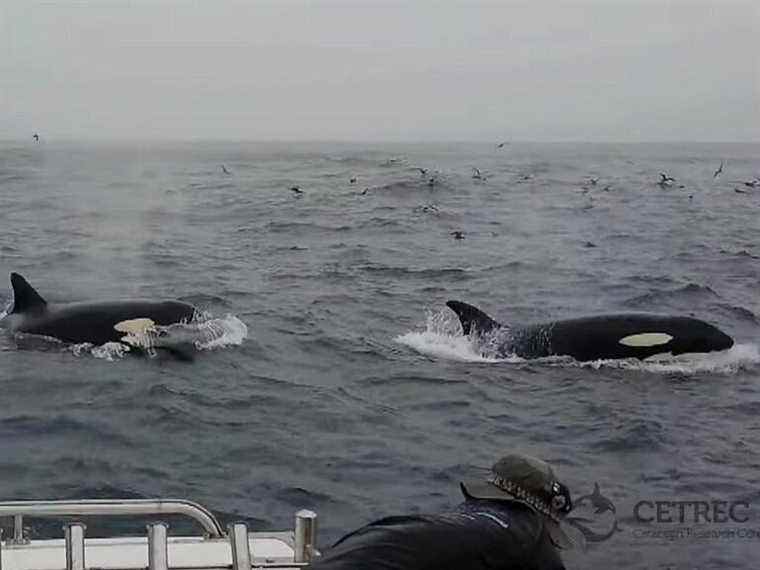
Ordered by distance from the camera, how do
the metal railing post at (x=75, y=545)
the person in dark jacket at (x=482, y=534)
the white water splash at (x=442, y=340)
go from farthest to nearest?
the white water splash at (x=442, y=340) → the metal railing post at (x=75, y=545) → the person in dark jacket at (x=482, y=534)

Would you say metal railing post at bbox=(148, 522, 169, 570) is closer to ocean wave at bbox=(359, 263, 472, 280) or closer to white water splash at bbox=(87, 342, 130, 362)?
white water splash at bbox=(87, 342, 130, 362)

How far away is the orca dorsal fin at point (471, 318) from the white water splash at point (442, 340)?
0.04 ft

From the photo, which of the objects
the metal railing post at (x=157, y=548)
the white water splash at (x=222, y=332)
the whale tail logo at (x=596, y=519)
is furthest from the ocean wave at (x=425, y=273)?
the metal railing post at (x=157, y=548)

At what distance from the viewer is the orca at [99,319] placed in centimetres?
238

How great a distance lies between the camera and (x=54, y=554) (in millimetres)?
1961

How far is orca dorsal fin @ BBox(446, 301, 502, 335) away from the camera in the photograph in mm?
2490

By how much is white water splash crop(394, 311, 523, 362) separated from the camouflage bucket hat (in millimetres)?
911

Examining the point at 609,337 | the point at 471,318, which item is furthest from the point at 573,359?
the point at 471,318

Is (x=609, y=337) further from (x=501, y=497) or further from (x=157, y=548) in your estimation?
(x=157, y=548)

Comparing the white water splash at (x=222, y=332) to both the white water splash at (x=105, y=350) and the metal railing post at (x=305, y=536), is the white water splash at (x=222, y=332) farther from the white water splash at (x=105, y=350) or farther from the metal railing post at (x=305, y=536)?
the metal railing post at (x=305, y=536)

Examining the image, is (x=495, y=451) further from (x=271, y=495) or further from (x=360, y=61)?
(x=360, y=61)

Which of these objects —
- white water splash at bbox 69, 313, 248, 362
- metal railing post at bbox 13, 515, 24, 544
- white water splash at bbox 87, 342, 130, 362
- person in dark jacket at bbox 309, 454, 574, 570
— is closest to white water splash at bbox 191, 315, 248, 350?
white water splash at bbox 69, 313, 248, 362

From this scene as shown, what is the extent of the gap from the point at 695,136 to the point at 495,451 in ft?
2.86

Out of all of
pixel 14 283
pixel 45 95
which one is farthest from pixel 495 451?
pixel 45 95
